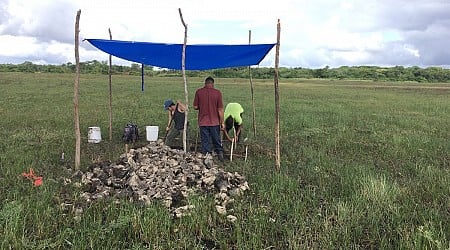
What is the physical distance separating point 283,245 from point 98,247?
1927 mm

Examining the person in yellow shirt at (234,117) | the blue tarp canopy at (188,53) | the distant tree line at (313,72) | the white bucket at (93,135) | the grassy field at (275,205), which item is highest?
the distant tree line at (313,72)

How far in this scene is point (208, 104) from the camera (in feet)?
27.0

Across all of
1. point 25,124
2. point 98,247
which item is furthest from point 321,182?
point 25,124

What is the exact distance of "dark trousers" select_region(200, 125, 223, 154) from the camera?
834 cm

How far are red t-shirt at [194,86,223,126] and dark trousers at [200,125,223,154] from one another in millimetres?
114

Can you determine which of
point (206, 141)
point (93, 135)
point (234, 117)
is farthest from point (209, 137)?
point (93, 135)

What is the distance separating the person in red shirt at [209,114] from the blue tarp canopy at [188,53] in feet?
2.64

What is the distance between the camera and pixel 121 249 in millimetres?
4191

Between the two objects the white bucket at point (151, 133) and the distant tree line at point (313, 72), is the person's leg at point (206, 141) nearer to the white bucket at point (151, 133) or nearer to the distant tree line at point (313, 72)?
the white bucket at point (151, 133)

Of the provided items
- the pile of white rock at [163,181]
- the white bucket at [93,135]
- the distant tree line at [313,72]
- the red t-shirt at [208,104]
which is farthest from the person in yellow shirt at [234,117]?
the distant tree line at [313,72]

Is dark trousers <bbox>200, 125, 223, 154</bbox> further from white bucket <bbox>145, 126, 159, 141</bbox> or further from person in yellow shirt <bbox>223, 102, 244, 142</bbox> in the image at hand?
white bucket <bbox>145, 126, 159, 141</bbox>

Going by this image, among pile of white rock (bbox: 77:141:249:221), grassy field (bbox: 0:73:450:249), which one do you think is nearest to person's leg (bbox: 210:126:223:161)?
grassy field (bbox: 0:73:450:249)

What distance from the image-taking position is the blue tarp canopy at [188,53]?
7.95 m

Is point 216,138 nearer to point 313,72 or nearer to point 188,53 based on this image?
point 188,53
